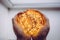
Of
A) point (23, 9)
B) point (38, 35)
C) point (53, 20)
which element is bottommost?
point (38, 35)

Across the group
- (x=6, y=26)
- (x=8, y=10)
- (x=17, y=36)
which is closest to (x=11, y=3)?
(x=8, y=10)

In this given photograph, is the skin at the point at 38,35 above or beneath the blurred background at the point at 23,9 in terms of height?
beneath

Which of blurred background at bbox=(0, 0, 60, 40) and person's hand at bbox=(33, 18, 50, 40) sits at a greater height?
blurred background at bbox=(0, 0, 60, 40)

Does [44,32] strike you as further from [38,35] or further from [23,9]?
[23,9]

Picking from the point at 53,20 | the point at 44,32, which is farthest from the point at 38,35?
the point at 53,20

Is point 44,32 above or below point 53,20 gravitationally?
below

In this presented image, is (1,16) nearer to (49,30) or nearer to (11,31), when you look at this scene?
(11,31)

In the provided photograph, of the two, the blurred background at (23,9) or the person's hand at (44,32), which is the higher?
the blurred background at (23,9)

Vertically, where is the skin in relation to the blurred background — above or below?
below
